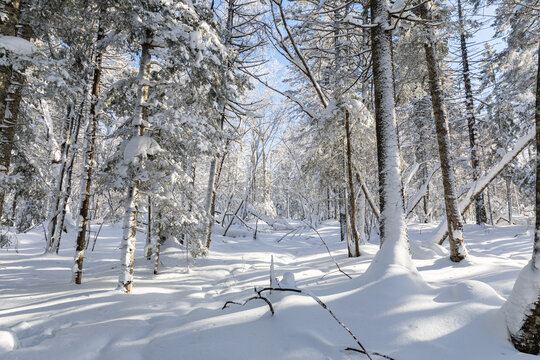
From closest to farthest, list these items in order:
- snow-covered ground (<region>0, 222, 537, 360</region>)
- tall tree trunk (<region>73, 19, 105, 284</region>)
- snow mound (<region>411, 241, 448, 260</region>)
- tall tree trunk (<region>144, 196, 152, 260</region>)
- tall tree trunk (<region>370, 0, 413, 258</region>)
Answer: snow-covered ground (<region>0, 222, 537, 360</region>) < tall tree trunk (<region>370, 0, 413, 258</region>) < tall tree trunk (<region>73, 19, 105, 284</region>) < tall tree trunk (<region>144, 196, 152, 260</region>) < snow mound (<region>411, 241, 448, 260</region>)

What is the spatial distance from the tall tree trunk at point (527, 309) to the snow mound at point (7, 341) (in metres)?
4.93

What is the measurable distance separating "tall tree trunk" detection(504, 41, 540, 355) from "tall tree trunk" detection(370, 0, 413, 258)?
6.04 feet

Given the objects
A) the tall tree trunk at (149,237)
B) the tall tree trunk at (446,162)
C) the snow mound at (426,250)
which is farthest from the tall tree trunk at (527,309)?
the tall tree trunk at (149,237)

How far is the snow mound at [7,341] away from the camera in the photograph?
2.81m

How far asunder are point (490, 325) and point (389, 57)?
14.8ft

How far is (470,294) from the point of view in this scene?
2973 millimetres

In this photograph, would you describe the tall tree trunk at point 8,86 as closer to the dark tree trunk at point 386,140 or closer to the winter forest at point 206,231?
the winter forest at point 206,231

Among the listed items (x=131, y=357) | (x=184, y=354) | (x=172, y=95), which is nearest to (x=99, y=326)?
(x=131, y=357)

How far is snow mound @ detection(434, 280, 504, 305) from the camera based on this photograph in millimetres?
2895

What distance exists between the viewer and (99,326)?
10.9ft

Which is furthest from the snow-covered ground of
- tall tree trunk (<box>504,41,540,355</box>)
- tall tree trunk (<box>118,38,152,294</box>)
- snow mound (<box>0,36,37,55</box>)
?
snow mound (<box>0,36,37,55</box>)

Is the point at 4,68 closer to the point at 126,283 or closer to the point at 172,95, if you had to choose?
the point at 172,95

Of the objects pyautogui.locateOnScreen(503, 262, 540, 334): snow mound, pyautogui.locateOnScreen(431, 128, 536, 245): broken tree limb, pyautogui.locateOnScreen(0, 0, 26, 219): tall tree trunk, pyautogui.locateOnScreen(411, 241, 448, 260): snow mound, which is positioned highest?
pyautogui.locateOnScreen(0, 0, 26, 219): tall tree trunk

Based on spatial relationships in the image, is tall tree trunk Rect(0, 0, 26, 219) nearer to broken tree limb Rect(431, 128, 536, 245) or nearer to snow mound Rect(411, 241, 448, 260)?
snow mound Rect(411, 241, 448, 260)
